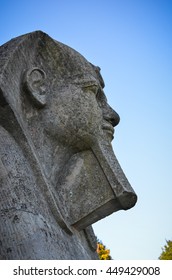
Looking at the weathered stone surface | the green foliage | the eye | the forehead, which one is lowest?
the green foliage

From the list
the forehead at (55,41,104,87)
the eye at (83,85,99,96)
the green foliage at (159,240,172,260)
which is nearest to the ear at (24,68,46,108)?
the forehead at (55,41,104,87)

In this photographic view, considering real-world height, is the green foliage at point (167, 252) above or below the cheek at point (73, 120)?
below

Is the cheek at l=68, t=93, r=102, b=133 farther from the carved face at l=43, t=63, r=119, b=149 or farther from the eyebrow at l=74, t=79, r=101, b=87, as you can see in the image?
the eyebrow at l=74, t=79, r=101, b=87

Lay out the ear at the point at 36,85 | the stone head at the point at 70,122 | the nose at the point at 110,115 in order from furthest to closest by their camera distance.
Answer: the nose at the point at 110,115, the ear at the point at 36,85, the stone head at the point at 70,122

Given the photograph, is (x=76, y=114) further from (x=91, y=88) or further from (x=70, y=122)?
(x=91, y=88)

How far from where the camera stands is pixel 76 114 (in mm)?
3494

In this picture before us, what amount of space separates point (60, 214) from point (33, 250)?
550mm

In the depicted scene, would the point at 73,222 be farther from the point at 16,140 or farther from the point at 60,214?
the point at 16,140

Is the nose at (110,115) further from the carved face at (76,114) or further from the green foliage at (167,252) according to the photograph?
the green foliage at (167,252)

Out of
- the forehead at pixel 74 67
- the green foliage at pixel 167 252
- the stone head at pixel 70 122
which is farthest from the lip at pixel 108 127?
the green foliage at pixel 167 252

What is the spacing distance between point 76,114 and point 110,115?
1.79ft

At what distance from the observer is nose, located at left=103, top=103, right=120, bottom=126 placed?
3910mm

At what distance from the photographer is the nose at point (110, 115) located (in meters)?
3.91
